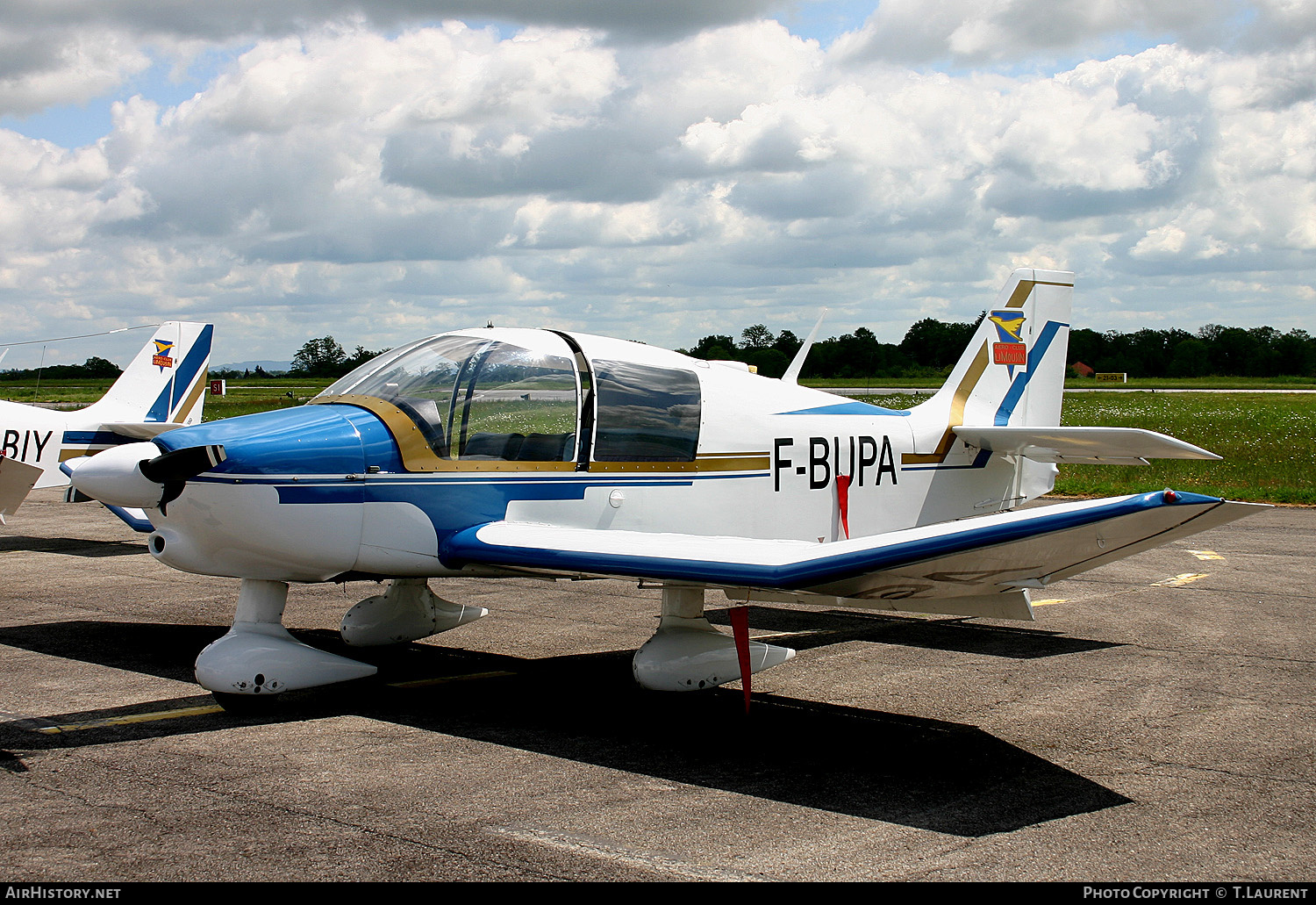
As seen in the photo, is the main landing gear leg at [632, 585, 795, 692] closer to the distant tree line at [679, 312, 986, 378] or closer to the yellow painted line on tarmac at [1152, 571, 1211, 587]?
the yellow painted line on tarmac at [1152, 571, 1211, 587]

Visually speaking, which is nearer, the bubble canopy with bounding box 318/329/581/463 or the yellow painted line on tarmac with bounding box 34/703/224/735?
the yellow painted line on tarmac with bounding box 34/703/224/735

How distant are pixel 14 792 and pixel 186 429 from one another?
2.06 meters

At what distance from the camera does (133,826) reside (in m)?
4.21

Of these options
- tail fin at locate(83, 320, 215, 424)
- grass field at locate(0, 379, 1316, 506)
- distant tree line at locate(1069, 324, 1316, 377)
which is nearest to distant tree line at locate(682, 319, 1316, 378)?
distant tree line at locate(1069, 324, 1316, 377)

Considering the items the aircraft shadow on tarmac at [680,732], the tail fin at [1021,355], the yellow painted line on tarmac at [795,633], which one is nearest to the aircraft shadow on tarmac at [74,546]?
the aircraft shadow on tarmac at [680,732]

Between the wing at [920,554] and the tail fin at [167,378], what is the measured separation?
1289cm

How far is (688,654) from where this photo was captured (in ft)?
20.3

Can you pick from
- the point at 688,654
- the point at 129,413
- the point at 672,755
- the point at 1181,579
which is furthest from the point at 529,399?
the point at 129,413

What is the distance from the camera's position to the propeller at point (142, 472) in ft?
18.3

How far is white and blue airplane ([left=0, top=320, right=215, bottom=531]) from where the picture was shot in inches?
562

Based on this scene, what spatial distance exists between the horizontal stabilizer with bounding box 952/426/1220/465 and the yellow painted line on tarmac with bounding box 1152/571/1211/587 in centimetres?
303

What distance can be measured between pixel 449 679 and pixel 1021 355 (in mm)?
5272

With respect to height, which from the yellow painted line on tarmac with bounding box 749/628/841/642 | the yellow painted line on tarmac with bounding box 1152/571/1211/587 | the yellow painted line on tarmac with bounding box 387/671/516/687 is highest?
the yellow painted line on tarmac with bounding box 1152/571/1211/587
